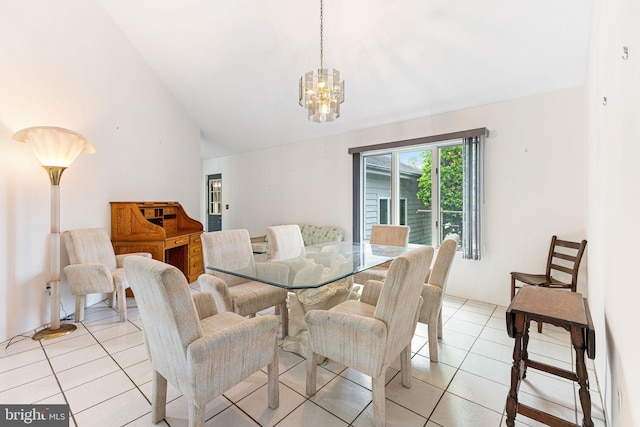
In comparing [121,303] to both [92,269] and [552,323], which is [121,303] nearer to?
[92,269]

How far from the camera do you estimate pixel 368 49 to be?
122 inches

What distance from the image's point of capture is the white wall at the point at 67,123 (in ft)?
8.46

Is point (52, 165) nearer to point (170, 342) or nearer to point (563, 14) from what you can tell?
point (170, 342)

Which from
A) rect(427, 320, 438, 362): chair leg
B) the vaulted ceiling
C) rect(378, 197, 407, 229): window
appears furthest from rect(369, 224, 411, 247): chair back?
the vaulted ceiling

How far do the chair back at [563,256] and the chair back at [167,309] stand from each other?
10.2 ft

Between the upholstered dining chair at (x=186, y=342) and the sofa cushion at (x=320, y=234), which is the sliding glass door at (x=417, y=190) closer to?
the sofa cushion at (x=320, y=234)

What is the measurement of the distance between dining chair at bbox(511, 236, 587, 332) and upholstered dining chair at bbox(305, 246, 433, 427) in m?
1.82

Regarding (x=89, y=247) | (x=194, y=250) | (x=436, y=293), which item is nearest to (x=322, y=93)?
(x=436, y=293)

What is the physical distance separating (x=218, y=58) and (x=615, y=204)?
420 cm

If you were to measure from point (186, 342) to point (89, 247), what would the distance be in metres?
2.70

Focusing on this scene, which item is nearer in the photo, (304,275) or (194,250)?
(304,275)

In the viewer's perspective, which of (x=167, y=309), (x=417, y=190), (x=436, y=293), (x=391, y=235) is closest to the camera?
(x=167, y=309)

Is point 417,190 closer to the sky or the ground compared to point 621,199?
closer to the sky

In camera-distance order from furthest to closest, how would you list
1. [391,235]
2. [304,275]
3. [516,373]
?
1. [391,235]
2. [304,275]
3. [516,373]
